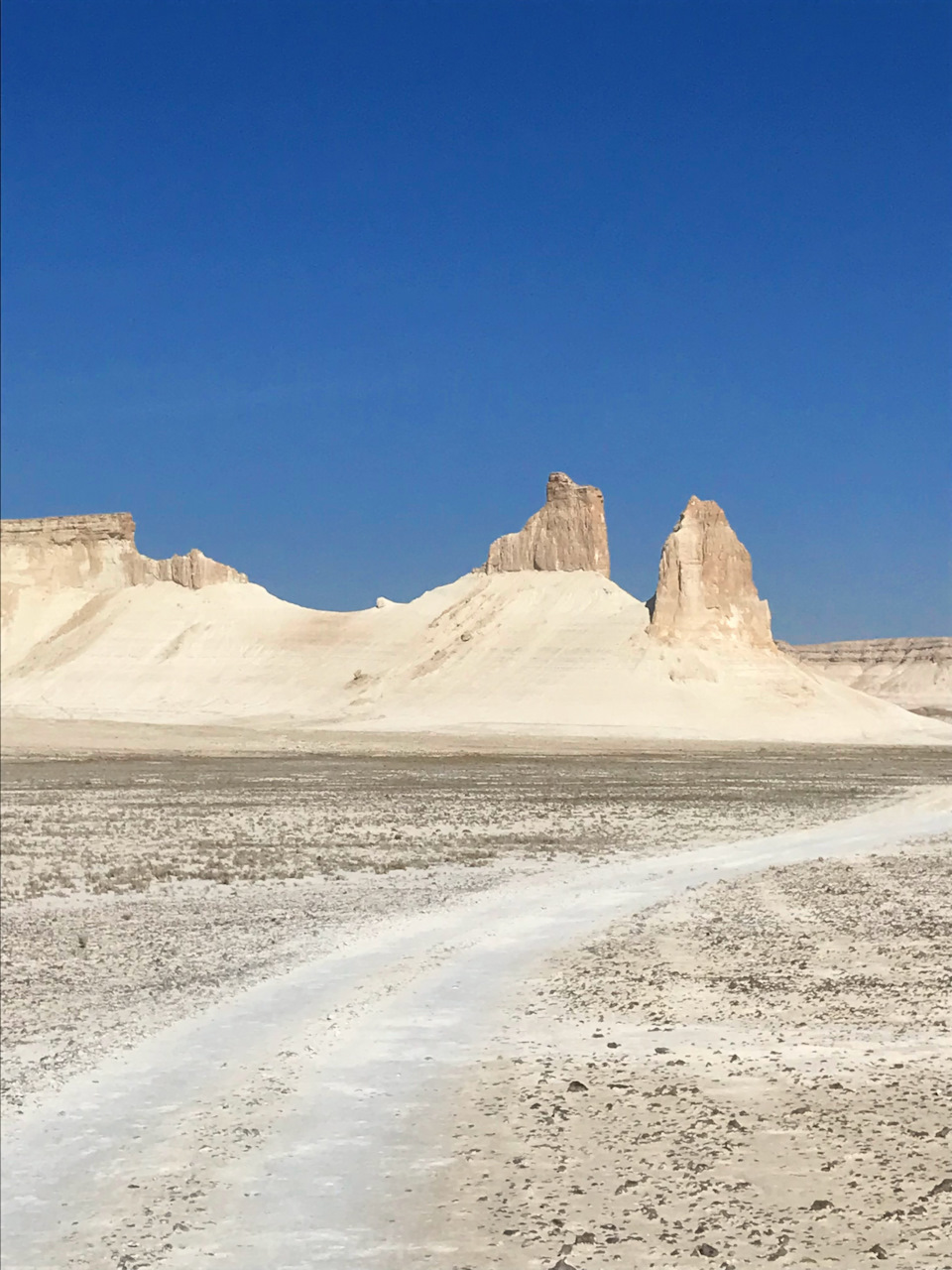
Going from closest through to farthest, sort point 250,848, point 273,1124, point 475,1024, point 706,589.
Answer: point 273,1124 < point 475,1024 < point 250,848 < point 706,589

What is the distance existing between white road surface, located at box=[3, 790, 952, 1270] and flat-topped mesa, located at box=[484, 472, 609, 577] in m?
80.4

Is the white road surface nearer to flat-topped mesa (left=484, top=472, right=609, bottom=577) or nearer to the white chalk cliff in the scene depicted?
flat-topped mesa (left=484, top=472, right=609, bottom=577)

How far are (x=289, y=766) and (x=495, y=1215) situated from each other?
3994cm

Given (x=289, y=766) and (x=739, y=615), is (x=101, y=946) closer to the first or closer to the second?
(x=289, y=766)

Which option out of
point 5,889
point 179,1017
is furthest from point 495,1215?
point 5,889

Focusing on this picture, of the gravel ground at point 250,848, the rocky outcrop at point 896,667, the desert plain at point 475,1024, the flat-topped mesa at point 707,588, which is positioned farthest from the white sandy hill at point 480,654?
the rocky outcrop at point 896,667

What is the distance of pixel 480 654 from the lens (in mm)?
85875

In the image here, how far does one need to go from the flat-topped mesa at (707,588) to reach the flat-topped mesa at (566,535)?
962 cm

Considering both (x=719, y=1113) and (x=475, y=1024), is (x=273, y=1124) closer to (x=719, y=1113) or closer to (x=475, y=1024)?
(x=475, y=1024)

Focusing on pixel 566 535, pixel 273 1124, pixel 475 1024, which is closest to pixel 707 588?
pixel 566 535

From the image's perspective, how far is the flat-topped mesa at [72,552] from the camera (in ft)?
389

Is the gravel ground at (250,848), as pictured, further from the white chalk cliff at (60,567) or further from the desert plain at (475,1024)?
the white chalk cliff at (60,567)

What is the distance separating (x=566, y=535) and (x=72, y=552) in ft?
164

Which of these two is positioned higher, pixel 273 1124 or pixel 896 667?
pixel 896 667
